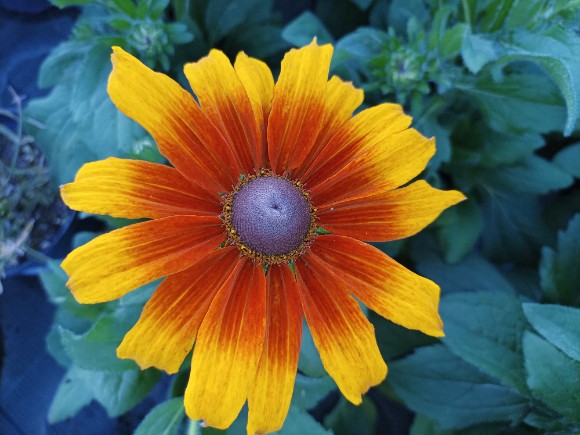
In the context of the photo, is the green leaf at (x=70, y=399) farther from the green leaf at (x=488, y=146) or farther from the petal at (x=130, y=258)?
the green leaf at (x=488, y=146)

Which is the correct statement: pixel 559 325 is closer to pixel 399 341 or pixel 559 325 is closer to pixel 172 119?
pixel 399 341

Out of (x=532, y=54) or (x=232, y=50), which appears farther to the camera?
(x=232, y=50)

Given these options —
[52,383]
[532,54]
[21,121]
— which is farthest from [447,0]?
[52,383]

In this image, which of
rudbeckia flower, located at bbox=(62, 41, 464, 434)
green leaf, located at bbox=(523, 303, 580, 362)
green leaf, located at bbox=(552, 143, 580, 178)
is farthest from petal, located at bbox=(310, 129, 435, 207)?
green leaf, located at bbox=(552, 143, 580, 178)

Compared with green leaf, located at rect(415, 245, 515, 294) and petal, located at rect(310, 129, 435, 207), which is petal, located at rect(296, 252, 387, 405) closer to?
petal, located at rect(310, 129, 435, 207)

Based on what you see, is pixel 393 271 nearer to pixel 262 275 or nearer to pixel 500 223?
pixel 262 275

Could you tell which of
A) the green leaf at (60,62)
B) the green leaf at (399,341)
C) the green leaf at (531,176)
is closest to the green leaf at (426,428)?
the green leaf at (399,341)
